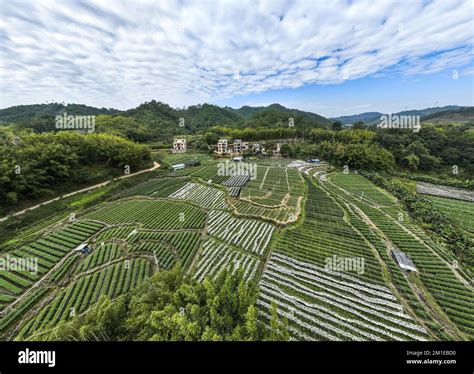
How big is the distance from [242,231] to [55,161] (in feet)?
99.2

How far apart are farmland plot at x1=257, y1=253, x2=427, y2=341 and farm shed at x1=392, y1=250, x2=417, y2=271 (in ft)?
11.3

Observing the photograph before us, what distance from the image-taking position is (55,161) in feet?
92.5

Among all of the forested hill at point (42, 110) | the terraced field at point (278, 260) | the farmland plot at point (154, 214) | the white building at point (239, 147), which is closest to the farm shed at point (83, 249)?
the terraced field at point (278, 260)

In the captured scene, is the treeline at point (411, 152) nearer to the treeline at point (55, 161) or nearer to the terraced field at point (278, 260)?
the terraced field at point (278, 260)

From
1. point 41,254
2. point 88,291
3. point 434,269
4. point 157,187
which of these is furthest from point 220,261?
point 157,187

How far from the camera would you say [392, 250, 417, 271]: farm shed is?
47.7 ft

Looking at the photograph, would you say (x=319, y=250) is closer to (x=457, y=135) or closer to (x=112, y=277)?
(x=112, y=277)

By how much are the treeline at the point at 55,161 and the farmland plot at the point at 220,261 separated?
24734 mm

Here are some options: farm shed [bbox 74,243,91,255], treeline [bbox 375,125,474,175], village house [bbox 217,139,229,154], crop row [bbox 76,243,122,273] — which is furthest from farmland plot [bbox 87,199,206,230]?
treeline [bbox 375,125,474,175]

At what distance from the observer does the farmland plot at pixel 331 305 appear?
10273 mm

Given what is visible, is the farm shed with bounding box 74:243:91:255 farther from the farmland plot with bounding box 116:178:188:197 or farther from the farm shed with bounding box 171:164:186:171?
the farm shed with bounding box 171:164:186:171

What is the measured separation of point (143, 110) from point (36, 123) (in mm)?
52170

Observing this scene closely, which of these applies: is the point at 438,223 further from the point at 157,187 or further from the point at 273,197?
the point at 157,187
